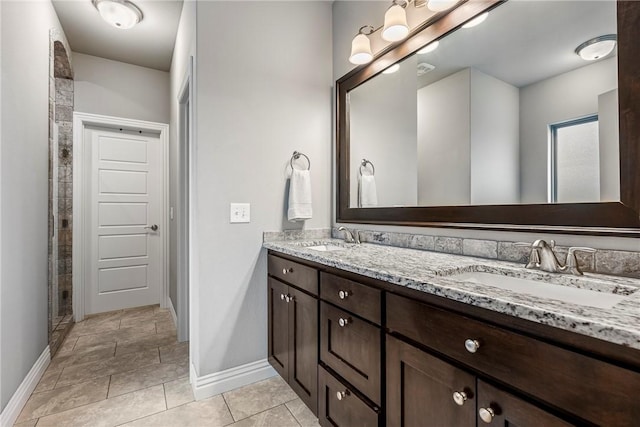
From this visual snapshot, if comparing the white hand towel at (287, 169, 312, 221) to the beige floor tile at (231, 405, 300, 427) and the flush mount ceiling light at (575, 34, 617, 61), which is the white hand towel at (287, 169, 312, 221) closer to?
the beige floor tile at (231, 405, 300, 427)

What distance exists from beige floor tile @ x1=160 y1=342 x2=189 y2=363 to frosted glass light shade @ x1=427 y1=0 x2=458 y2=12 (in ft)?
8.72

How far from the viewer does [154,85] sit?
11.1ft

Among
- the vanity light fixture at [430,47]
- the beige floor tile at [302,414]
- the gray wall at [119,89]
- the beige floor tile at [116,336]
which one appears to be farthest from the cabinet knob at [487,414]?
the gray wall at [119,89]

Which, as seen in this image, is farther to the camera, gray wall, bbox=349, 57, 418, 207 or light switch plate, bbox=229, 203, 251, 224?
light switch plate, bbox=229, 203, 251, 224

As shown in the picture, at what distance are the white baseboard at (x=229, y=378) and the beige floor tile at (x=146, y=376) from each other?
0.79ft

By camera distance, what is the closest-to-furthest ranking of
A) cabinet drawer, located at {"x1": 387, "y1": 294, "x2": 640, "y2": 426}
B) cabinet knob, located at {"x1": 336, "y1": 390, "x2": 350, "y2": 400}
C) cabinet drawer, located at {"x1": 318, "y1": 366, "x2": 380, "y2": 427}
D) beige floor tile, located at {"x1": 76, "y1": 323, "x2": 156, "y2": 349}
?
1. cabinet drawer, located at {"x1": 387, "y1": 294, "x2": 640, "y2": 426}
2. cabinet drawer, located at {"x1": 318, "y1": 366, "x2": 380, "y2": 427}
3. cabinet knob, located at {"x1": 336, "y1": 390, "x2": 350, "y2": 400}
4. beige floor tile, located at {"x1": 76, "y1": 323, "x2": 156, "y2": 349}

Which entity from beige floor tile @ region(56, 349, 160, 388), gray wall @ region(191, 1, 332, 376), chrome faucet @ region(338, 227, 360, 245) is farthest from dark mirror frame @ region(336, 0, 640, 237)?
beige floor tile @ region(56, 349, 160, 388)

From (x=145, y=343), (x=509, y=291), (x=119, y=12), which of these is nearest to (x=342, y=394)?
(x=509, y=291)

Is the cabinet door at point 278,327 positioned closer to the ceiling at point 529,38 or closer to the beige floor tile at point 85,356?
the beige floor tile at point 85,356

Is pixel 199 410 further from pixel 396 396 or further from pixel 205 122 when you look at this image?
pixel 205 122

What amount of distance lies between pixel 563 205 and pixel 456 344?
0.70 m

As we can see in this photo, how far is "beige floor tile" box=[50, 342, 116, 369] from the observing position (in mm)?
2180

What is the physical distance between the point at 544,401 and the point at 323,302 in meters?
0.87

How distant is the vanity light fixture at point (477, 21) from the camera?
1.35m
